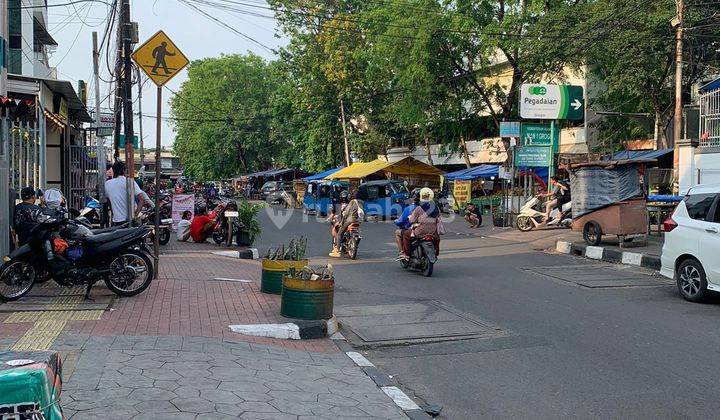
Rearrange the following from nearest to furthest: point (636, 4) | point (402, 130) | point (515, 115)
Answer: point (636, 4)
point (515, 115)
point (402, 130)

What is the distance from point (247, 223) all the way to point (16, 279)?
30.1 feet

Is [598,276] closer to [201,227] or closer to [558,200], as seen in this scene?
[558,200]

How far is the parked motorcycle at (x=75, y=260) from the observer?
8609 millimetres

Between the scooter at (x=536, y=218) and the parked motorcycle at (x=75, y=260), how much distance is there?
54.6 feet

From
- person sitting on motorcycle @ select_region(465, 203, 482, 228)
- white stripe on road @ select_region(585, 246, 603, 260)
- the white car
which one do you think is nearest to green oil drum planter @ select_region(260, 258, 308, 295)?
the white car

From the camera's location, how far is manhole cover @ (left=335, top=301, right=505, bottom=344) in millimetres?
7801

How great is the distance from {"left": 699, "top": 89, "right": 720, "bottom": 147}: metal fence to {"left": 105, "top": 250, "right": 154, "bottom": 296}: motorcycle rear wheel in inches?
633

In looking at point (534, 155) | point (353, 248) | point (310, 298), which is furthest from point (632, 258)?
point (534, 155)

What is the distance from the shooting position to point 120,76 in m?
19.3

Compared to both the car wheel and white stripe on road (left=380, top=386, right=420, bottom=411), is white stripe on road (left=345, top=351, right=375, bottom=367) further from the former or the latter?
the car wheel

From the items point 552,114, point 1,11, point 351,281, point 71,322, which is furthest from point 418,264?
point 552,114

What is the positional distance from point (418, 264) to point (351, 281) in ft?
5.00

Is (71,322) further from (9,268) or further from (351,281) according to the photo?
(351,281)

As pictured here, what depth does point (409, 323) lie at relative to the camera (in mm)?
8492
